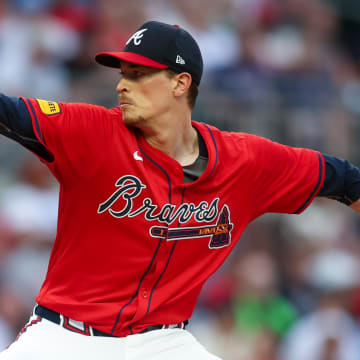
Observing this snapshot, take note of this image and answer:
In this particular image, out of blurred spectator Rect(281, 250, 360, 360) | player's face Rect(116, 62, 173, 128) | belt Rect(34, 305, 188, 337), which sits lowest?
blurred spectator Rect(281, 250, 360, 360)

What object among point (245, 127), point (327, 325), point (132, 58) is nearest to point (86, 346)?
point (132, 58)

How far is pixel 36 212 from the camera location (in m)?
6.97

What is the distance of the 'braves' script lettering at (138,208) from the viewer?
3.27m

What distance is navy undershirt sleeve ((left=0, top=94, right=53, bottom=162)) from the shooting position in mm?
2938

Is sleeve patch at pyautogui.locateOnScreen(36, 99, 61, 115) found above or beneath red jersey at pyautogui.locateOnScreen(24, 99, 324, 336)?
above

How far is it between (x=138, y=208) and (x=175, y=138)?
17.6 inches

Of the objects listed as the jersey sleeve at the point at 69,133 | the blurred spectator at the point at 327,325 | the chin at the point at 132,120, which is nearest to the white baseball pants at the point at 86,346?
the jersey sleeve at the point at 69,133

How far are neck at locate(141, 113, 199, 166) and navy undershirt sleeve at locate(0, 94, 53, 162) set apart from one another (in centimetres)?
64

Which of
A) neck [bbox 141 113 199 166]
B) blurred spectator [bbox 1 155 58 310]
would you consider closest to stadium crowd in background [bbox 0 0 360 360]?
blurred spectator [bbox 1 155 58 310]

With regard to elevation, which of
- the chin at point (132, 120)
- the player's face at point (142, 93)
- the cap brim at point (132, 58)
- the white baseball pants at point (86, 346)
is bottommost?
Result: the white baseball pants at point (86, 346)

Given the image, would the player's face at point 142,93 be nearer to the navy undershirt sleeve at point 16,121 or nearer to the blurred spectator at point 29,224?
the navy undershirt sleeve at point 16,121

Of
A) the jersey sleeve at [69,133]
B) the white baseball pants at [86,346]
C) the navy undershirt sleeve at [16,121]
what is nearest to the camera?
the navy undershirt sleeve at [16,121]

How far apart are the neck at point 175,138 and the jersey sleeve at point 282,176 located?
12.0 inches

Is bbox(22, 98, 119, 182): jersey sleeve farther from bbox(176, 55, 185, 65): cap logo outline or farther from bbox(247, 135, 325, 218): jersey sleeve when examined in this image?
bbox(247, 135, 325, 218): jersey sleeve
